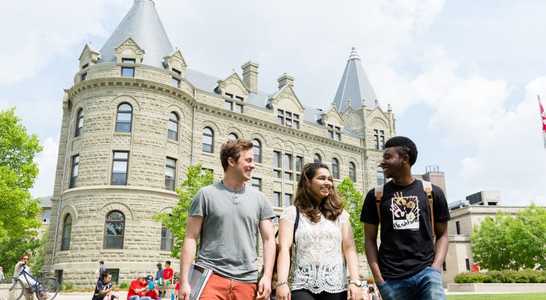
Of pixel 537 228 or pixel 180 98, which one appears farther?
pixel 537 228

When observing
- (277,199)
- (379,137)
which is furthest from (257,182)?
(379,137)

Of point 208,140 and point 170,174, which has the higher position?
point 208,140

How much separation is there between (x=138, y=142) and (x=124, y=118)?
6.42 feet

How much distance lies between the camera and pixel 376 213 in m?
4.05

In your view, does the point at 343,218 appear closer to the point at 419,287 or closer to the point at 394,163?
the point at 394,163

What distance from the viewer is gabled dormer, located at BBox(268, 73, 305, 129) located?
38000 mm

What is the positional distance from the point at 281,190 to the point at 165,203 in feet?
35.3

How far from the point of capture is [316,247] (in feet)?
13.1

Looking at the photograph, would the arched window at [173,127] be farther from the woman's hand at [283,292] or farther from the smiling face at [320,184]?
the woman's hand at [283,292]

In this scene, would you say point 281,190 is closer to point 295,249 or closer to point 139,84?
point 139,84

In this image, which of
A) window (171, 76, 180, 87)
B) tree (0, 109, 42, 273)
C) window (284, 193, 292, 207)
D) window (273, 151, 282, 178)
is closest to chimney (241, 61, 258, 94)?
window (273, 151, 282, 178)

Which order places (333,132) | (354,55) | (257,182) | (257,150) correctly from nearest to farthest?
(257,182) < (257,150) < (333,132) < (354,55)

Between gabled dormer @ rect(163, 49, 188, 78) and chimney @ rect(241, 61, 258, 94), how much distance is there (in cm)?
846

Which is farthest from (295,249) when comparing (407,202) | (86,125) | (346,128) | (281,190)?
(346,128)
